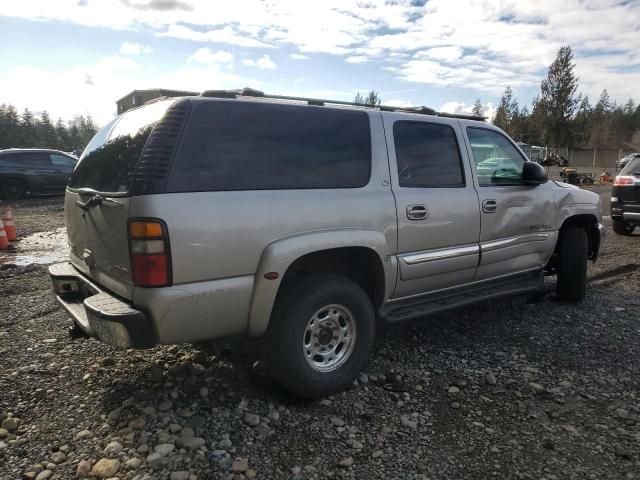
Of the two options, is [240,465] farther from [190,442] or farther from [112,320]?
[112,320]

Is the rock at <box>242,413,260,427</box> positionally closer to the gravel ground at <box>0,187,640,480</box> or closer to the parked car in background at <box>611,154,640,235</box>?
the gravel ground at <box>0,187,640,480</box>

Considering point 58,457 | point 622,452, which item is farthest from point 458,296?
point 58,457

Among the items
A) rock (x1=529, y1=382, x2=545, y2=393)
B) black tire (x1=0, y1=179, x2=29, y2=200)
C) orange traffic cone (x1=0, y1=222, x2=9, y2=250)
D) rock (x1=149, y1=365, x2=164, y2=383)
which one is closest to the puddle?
orange traffic cone (x1=0, y1=222, x2=9, y2=250)

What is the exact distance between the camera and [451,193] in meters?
3.71

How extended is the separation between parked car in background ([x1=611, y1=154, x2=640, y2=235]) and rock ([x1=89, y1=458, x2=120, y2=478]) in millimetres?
9623

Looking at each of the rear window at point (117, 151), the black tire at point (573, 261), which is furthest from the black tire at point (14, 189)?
the black tire at point (573, 261)

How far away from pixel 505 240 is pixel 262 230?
249 cm

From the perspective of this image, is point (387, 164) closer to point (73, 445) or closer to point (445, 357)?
point (445, 357)

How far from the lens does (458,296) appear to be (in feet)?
12.9

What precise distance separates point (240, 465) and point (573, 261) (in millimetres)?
4060

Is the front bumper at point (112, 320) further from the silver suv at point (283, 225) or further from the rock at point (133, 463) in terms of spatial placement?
the rock at point (133, 463)

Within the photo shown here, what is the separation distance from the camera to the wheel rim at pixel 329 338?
3035 mm

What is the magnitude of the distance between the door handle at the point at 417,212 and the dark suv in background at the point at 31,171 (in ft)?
47.4

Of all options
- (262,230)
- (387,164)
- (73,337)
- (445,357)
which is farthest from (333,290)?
(73,337)
